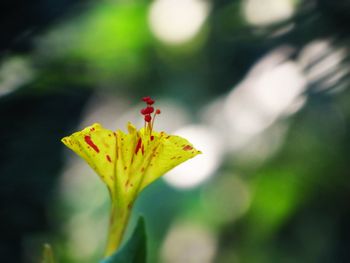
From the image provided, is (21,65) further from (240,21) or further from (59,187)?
(240,21)

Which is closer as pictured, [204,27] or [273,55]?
[273,55]

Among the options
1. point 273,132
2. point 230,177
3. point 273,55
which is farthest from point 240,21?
point 230,177

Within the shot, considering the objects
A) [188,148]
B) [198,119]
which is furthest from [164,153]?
[198,119]

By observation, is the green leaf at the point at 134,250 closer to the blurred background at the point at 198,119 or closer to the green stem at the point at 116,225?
the green stem at the point at 116,225

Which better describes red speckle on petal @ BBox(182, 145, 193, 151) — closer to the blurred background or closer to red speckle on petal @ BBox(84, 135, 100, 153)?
red speckle on petal @ BBox(84, 135, 100, 153)

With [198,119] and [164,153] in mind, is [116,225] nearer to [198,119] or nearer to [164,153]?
[164,153]

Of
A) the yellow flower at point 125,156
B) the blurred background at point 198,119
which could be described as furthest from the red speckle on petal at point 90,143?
the blurred background at point 198,119

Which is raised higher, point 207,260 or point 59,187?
point 59,187
